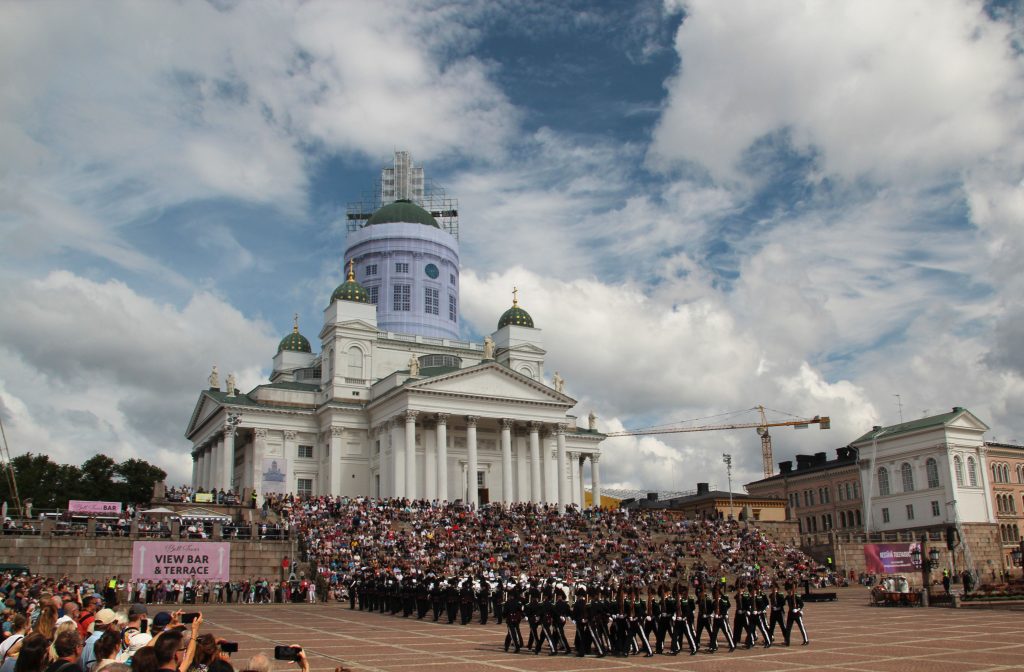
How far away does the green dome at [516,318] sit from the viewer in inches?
2982

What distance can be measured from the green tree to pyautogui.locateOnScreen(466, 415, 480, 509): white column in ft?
103

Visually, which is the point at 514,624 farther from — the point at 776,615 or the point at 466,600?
the point at 466,600

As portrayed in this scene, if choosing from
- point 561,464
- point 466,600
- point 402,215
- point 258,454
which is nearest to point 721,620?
point 466,600

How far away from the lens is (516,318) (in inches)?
2987

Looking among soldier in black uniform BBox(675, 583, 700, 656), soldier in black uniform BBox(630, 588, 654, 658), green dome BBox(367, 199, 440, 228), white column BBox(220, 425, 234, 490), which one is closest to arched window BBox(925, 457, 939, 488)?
green dome BBox(367, 199, 440, 228)

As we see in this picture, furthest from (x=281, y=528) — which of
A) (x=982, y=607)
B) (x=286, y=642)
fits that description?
(x=982, y=607)

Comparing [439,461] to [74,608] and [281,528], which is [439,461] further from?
[74,608]

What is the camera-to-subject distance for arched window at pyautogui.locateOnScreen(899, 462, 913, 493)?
78.9 meters

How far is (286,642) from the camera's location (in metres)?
22.5

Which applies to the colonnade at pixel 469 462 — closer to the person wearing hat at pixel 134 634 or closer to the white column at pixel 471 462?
the white column at pixel 471 462

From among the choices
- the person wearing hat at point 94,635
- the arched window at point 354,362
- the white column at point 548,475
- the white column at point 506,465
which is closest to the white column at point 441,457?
the white column at point 506,465

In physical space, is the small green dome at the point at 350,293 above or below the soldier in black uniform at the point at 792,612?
above

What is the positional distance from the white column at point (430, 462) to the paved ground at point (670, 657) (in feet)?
92.9

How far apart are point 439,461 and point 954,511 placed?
4257 centimetres
